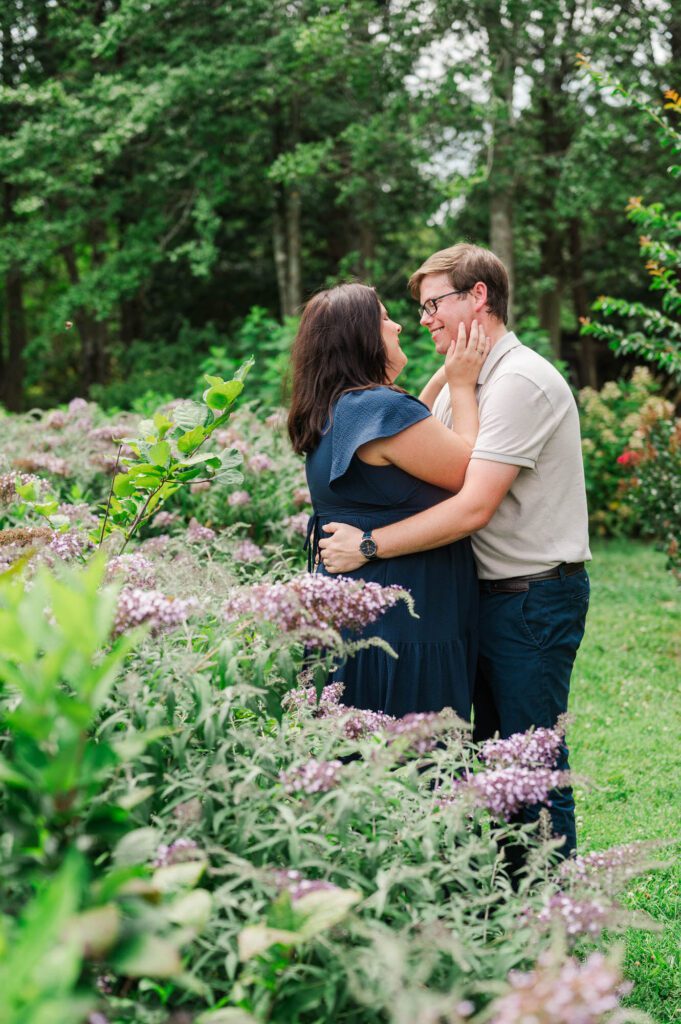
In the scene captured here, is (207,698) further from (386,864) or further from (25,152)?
(25,152)

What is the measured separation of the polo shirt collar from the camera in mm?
2930

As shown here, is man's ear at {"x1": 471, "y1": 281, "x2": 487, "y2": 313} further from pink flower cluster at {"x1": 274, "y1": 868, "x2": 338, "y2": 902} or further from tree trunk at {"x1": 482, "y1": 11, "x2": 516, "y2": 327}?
tree trunk at {"x1": 482, "y1": 11, "x2": 516, "y2": 327}

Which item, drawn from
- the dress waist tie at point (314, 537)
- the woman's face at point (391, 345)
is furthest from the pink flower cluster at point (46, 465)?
the woman's face at point (391, 345)

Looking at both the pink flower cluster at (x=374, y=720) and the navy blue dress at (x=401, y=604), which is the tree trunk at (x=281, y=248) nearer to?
the navy blue dress at (x=401, y=604)

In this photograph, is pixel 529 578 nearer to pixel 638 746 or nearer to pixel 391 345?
pixel 391 345

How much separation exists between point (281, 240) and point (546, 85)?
13.7 ft

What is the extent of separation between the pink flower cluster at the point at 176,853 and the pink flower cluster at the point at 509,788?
0.54 metres

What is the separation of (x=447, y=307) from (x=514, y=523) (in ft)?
2.27

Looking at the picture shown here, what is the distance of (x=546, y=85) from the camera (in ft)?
40.5

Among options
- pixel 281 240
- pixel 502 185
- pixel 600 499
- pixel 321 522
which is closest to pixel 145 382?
pixel 281 240

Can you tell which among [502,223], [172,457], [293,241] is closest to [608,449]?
[502,223]

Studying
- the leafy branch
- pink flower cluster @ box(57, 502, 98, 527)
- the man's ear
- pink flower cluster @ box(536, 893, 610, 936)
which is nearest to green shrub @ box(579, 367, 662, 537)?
pink flower cluster @ box(57, 502, 98, 527)

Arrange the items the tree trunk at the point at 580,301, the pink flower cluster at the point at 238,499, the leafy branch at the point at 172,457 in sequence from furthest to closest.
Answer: the tree trunk at the point at 580,301 → the pink flower cluster at the point at 238,499 → the leafy branch at the point at 172,457

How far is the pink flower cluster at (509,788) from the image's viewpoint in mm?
1846
